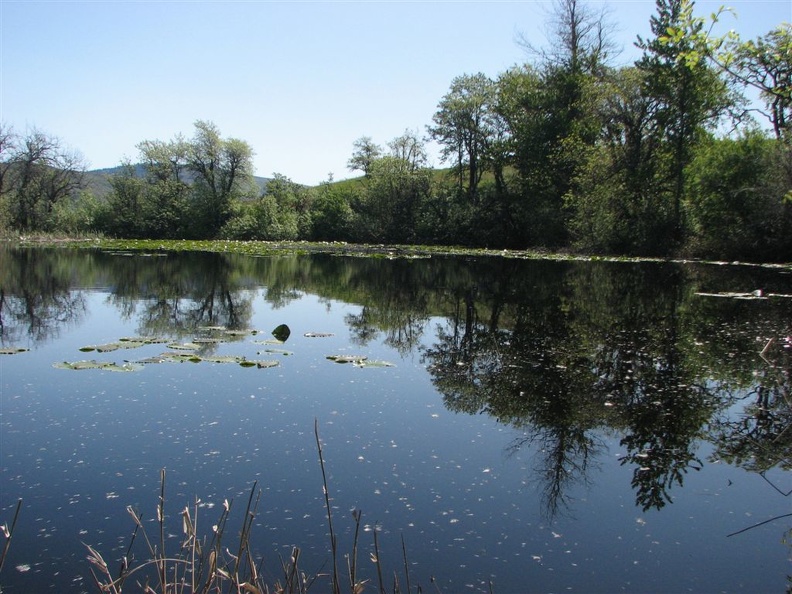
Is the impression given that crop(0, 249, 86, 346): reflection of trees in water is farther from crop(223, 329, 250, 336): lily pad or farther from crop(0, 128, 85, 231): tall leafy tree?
crop(0, 128, 85, 231): tall leafy tree

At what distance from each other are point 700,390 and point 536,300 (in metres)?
9.45

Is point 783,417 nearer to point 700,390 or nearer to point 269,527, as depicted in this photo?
point 700,390

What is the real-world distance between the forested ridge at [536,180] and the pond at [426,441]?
643 inches

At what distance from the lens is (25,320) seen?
1412 cm

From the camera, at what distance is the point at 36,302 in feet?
55.9

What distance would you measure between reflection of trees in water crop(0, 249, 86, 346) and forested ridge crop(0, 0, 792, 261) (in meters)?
21.5

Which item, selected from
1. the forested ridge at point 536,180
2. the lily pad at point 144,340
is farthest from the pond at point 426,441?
the forested ridge at point 536,180

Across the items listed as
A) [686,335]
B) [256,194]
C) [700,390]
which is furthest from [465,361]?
[256,194]

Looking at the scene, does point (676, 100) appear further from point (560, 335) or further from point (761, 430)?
point (761, 430)

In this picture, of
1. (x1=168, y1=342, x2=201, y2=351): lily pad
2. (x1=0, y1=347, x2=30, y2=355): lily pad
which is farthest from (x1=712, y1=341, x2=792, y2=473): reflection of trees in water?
(x1=0, y1=347, x2=30, y2=355): lily pad

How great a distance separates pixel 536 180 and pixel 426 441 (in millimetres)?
41189

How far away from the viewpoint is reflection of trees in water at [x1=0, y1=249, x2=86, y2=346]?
42.0 feet

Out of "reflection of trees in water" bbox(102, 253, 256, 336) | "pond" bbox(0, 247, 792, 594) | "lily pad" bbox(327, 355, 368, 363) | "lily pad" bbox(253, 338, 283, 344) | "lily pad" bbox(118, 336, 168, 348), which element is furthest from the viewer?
"reflection of trees in water" bbox(102, 253, 256, 336)

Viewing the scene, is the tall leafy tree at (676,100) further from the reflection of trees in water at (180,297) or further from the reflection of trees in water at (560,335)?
the reflection of trees in water at (180,297)
